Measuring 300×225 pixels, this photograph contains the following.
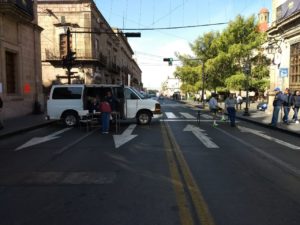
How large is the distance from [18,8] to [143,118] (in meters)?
9.62

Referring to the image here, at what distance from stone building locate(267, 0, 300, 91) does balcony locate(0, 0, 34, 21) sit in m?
16.2

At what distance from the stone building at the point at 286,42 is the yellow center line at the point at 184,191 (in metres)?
15.5

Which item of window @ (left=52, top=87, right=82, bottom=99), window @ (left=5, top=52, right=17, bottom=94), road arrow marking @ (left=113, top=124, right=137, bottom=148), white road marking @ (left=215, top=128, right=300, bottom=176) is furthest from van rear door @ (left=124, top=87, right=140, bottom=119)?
window @ (left=5, top=52, right=17, bottom=94)

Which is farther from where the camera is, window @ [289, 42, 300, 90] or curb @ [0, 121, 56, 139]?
window @ [289, 42, 300, 90]

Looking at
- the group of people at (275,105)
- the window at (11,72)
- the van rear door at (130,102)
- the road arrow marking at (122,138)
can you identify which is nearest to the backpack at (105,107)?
the road arrow marking at (122,138)

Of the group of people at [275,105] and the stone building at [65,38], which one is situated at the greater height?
the stone building at [65,38]

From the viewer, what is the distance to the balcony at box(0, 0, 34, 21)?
19508 mm

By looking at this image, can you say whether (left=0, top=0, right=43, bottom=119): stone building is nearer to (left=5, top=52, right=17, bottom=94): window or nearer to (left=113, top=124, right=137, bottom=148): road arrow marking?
(left=5, top=52, right=17, bottom=94): window

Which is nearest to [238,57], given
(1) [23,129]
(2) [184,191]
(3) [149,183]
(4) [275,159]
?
(1) [23,129]

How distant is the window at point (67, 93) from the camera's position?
1862 cm

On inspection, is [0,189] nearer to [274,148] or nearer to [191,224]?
[191,224]

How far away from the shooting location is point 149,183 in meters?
6.73

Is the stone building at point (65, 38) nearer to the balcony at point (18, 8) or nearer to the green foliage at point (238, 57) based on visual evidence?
the green foliage at point (238, 57)

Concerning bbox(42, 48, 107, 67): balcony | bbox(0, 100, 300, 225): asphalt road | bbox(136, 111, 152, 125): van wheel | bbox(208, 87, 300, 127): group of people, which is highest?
bbox(42, 48, 107, 67): balcony
